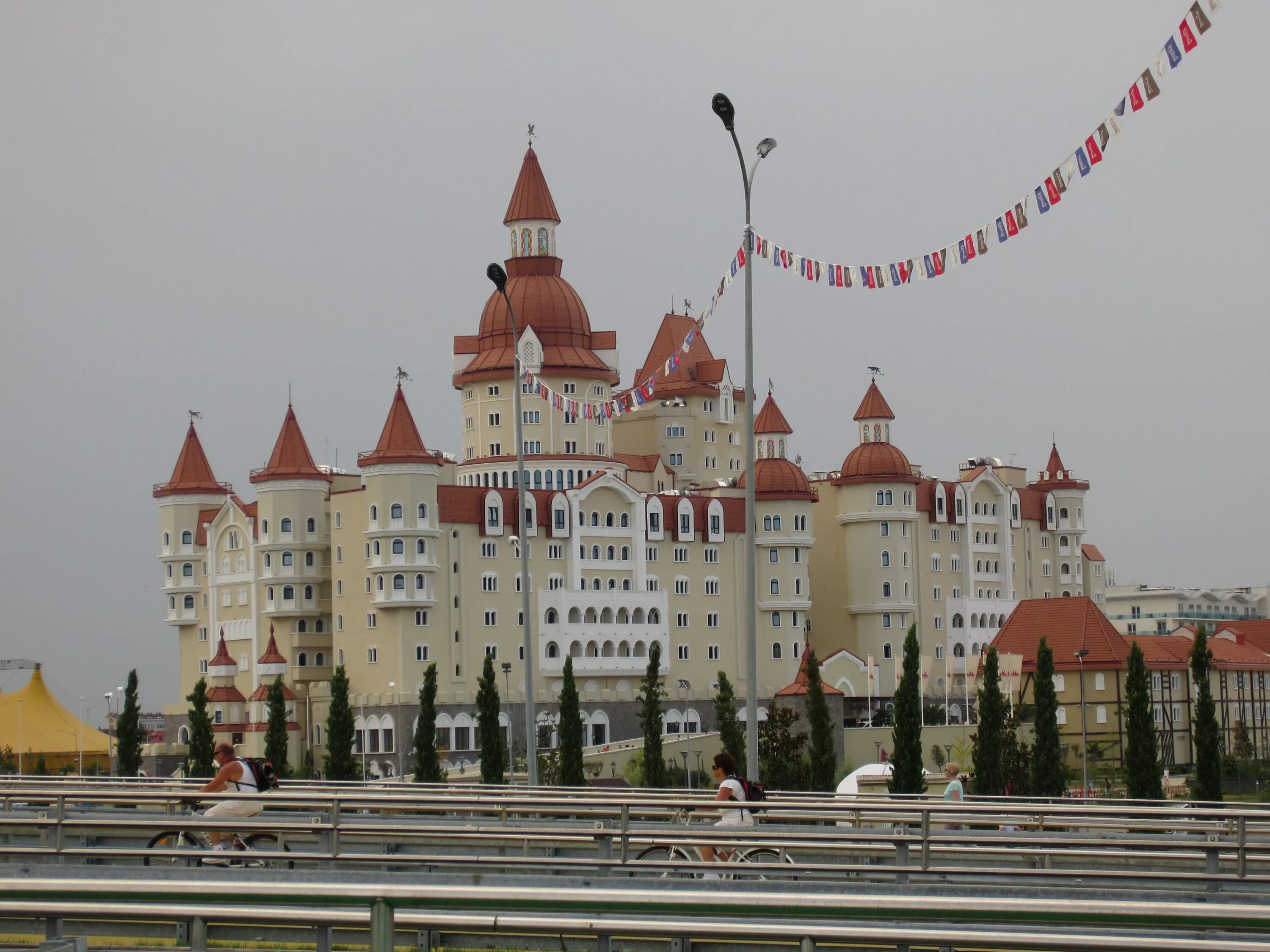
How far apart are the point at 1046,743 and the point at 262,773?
4463 cm

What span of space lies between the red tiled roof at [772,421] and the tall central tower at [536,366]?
9542 mm

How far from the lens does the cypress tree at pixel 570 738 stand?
196 ft

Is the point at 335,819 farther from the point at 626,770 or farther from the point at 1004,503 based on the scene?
the point at 1004,503

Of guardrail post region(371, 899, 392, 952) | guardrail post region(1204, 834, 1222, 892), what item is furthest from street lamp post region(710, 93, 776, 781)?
guardrail post region(371, 899, 392, 952)

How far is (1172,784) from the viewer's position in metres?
76.1

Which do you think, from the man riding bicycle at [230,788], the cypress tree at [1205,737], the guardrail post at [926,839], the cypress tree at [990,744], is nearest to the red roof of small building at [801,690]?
the cypress tree at [990,744]

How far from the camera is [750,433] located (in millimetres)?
29094

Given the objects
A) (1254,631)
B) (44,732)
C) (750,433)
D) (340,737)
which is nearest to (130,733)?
(340,737)

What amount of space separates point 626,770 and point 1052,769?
30.3 meters

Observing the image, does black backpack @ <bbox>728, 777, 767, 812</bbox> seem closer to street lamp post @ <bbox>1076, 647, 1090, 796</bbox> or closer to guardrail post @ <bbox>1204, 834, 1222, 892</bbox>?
guardrail post @ <bbox>1204, 834, 1222, 892</bbox>

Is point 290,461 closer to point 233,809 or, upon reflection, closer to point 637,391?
point 637,391

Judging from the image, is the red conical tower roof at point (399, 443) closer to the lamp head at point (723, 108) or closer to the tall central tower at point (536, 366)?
the tall central tower at point (536, 366)

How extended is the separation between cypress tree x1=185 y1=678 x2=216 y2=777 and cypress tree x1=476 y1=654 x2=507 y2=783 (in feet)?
46.2

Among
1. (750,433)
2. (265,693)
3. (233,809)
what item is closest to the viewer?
(233,809)
